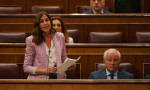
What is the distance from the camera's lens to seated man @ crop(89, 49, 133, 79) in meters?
1.20

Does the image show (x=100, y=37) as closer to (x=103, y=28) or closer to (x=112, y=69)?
(x=103, y=28)

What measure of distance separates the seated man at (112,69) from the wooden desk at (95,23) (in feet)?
1.53

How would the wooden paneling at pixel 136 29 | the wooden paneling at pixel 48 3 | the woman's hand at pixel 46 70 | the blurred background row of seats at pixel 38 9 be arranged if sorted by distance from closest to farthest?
1. the woman's hand at pixel 46 70
2. the wooden paneling at pixel 136 29
3. the blurred background row of seats at pixel 38 9
4. the wooden paneling at pixel 48 3

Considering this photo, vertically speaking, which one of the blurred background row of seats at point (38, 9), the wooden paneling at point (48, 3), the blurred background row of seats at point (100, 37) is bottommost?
the blurred background row of seats at point (100, 37)

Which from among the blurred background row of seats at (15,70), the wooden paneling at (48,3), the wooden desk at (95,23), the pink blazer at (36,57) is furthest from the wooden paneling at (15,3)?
the pink blazer at (36,57)

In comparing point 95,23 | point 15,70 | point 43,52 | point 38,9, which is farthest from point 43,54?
point 38,9

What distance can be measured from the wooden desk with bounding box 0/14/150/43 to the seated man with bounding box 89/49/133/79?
47 cm

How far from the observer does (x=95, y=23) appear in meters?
1.69

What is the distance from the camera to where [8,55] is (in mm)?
1336

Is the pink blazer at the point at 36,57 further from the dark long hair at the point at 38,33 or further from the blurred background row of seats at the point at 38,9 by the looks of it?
the blurred background row of seats at the point at 38,9

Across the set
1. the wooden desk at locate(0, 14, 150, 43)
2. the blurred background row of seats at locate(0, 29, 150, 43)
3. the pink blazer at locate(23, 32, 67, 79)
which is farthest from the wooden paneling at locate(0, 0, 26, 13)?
the pink blazer at locate(23, 32, 67, 79)

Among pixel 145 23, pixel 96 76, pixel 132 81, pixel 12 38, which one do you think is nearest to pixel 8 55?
pixel 12 38

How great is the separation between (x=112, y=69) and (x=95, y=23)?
0.52 m

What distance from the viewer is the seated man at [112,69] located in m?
1.20
